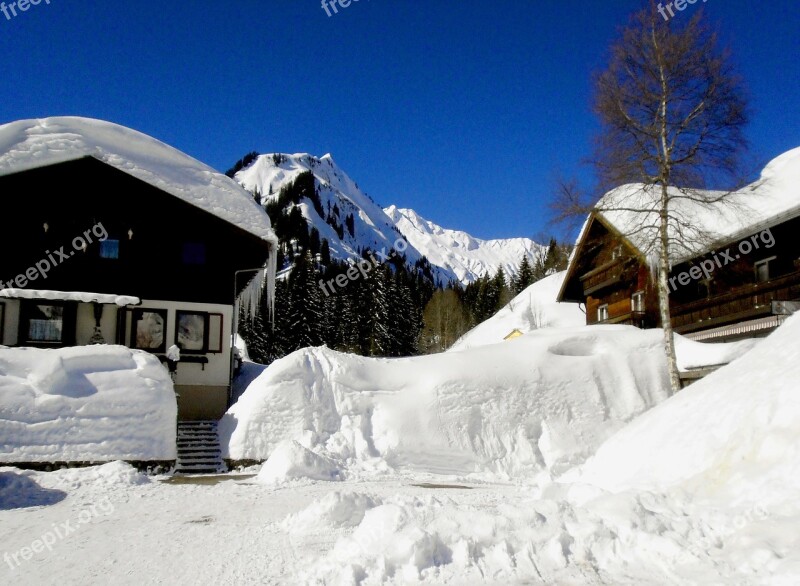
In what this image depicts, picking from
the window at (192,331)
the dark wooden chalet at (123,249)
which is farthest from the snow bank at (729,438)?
the dark wooden chalet at (123,249)

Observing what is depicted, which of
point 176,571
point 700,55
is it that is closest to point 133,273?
point 176,571

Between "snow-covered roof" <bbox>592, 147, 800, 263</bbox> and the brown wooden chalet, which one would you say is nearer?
"snow-covered roof" <bbox>592, 147, 800, 263</bbox>

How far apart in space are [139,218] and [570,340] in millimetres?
12701

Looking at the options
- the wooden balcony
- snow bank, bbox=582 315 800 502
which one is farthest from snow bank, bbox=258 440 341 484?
the wooden balcony

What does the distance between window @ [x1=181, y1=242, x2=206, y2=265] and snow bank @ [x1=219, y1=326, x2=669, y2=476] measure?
5.83 meters

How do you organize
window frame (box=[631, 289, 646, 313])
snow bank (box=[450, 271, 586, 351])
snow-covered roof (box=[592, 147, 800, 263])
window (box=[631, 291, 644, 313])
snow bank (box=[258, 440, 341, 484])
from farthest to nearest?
snow bank (box=[450, 271, 586, 351]) → window (box=[631, 291, 644, 313]) → window frame (box=[631, 289, 646, 313]) → snow-covered roof (box=[592, 147, 800, 263]) → snow bank (box=[258, 440, 341, 484])

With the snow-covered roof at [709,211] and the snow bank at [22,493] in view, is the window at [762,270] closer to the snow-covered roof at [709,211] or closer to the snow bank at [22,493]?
the snow-covered roof at [709,211]

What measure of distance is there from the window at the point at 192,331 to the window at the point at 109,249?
8.09 feet

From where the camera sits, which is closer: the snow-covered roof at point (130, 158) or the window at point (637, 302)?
the snow-covered roof at point (130, 158)

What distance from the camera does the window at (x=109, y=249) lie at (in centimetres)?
1859

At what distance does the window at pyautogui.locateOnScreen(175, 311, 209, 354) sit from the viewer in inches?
736

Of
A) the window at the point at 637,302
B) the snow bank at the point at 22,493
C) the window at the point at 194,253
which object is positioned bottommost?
the snow bank at the point at 22,493

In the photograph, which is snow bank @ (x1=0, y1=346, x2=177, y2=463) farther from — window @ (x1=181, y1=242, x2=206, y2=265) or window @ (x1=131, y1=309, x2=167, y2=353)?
window @ (x1=181, y1=242, x2=206, y2=265)

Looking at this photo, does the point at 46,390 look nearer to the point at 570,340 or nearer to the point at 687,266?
the point at 570,340
